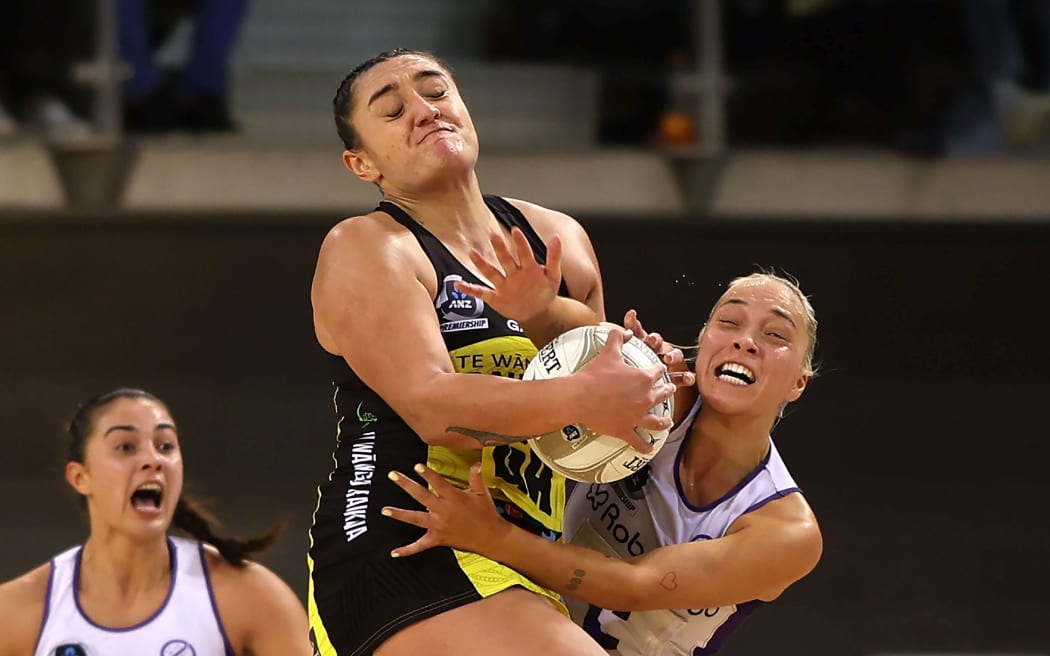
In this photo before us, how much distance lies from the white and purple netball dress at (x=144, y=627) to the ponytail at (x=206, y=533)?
97 mm

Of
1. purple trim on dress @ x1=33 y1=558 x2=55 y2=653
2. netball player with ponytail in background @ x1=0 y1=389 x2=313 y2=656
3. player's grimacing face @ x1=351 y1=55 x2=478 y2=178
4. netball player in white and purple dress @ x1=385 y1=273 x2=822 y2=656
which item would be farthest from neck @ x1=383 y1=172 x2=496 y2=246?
purple trim on dress @ x1=33 y1=558 x2=55 y2=653

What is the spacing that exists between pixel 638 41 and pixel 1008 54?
1.47 meters

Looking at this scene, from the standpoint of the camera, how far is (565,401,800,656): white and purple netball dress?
8.89 feet

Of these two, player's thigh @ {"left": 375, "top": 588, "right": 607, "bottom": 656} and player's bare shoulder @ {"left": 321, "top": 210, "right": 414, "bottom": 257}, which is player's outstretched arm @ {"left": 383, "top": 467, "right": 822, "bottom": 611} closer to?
player's thigh @ {"left": 375, "top": 588, "right": 607, "bottom": 656}

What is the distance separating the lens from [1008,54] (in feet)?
18.1

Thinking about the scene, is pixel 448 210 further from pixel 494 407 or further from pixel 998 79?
pixel 998 79

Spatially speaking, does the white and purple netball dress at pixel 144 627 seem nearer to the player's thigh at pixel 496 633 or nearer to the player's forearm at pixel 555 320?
the player's thigh at pixel 496 633

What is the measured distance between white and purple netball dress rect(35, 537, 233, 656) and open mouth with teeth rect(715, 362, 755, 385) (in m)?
1.94

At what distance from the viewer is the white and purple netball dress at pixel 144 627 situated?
3.90 metres

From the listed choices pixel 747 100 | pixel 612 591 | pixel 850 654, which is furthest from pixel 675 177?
pixel 612 591

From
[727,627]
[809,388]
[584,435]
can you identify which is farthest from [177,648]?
[809,388]

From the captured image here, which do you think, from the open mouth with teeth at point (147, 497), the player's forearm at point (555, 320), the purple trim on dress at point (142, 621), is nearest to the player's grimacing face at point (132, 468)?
the open mouth with teeth at point (147, 497)

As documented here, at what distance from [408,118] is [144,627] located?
2.11m

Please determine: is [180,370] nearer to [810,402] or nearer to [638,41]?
[638,41]
